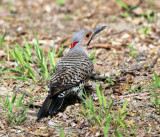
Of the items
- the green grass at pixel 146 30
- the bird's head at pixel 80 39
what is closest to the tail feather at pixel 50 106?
the bird's head at pixel 80 39

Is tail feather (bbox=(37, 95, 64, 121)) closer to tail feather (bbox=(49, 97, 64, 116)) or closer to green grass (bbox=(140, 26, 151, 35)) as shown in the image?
tail feather (bbox=(49, 97, 64, 116))

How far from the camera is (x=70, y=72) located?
4461 mm

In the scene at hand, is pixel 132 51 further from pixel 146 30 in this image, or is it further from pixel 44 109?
pixel 44 109

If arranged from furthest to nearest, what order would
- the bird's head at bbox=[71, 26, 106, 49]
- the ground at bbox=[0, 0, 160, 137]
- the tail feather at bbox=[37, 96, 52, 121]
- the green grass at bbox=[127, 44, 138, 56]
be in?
the green grass at bbox=[127, 44, 138, 56] < the bird's head at bbox=[71, 26, 106, 49] < the tail feather at bbox=[37, 96, 52, 121] < the ground at bbox=[0, 0, 160, 137]

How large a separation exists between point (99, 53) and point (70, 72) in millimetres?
2206

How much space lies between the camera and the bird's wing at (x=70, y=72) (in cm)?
420

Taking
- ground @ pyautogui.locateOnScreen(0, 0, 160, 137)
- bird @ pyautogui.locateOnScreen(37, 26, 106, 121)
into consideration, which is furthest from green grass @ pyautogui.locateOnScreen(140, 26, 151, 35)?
bird @ pyautogui.locateOnScreen(37, 26, 106, 121)

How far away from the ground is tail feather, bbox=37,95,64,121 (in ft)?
0.44

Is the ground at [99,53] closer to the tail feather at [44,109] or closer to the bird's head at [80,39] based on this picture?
the tail feather at [44,109]

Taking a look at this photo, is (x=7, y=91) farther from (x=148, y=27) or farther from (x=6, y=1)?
(x=6, y=1)

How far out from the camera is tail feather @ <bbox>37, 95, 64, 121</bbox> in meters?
4.14

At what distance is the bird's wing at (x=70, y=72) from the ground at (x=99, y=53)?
0.47 meters

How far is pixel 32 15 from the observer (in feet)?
30.0

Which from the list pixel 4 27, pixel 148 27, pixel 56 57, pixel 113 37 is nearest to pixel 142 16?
pixel 148 27
